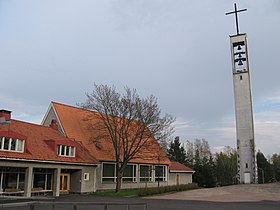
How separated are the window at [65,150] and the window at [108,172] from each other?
16.7ft

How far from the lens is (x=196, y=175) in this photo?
58.8 m

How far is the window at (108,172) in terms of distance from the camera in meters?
35.9

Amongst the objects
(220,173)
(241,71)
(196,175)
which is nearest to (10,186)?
(241,71)

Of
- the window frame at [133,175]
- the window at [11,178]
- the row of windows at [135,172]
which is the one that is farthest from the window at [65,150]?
the window frame at [133,175]

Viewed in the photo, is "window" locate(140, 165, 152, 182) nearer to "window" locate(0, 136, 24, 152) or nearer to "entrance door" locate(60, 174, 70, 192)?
"entrance door" locate(60, 174, 70, 192)

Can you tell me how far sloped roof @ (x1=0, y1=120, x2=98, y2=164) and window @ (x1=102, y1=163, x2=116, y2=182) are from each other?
237cm

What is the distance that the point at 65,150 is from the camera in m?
31.1

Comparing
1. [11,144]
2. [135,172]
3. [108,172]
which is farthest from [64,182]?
[135,172]

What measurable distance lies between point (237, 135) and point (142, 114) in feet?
58.3

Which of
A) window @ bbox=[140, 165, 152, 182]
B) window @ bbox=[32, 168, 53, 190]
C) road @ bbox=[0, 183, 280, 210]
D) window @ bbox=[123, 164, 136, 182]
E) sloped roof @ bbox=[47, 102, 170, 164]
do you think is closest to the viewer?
road @ bbox=[0, 183, 280, 210]

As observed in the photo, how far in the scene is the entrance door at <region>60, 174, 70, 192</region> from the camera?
3132cm

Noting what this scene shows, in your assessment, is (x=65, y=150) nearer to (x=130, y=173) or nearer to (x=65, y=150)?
(x=65, y=150)

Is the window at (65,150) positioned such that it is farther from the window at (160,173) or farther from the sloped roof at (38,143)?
the window at (160,173)

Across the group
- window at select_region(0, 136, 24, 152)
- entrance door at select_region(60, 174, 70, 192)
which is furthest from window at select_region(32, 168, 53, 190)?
window at select_region(0, 136, 24, 152)
